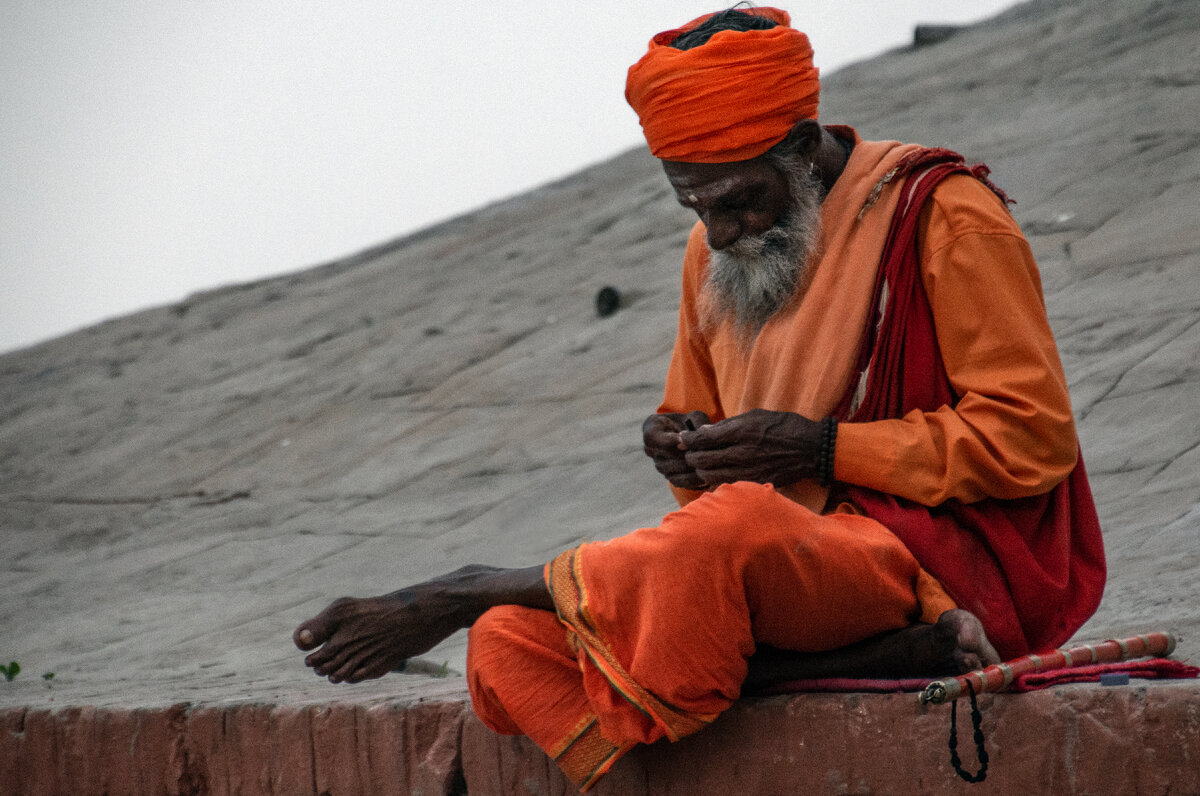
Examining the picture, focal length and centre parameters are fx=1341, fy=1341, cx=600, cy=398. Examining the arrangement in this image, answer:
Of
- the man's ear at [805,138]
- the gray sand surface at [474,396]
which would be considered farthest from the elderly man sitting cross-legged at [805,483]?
the gray sand surface at [474,396]

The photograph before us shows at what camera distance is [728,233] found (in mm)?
2094

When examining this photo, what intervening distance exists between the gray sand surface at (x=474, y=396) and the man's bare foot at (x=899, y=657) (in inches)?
24.8

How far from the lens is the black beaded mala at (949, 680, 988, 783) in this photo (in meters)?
1.58

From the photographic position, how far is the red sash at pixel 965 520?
180 cm

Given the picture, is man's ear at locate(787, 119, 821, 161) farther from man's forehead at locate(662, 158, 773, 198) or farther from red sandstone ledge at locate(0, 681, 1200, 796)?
red sandstone ledge at locate(0, 681, 1200, 796)

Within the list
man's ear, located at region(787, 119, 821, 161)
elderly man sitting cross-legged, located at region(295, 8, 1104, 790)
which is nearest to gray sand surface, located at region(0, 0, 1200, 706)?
elderly man sitting cross-legged, located at region(295, 8, 1104, 790)

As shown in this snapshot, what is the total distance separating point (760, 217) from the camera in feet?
6.82

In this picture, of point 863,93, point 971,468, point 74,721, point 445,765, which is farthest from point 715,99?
point 863,93

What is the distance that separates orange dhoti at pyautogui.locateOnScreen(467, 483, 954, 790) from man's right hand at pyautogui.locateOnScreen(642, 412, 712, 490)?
0.34 metres

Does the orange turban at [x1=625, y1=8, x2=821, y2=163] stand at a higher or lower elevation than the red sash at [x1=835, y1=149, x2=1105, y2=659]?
higher

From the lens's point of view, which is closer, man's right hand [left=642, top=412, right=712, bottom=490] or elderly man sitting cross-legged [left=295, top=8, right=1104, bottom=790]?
elderly man sitting cross-legged [left=295, top=8, right=1104, bottom=790]

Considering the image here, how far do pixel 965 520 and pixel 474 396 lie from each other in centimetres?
429

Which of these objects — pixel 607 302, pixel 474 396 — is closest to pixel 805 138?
pixel 474 396

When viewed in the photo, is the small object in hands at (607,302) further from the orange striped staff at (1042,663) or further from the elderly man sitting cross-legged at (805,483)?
the orange striped staff at (1042,663)
